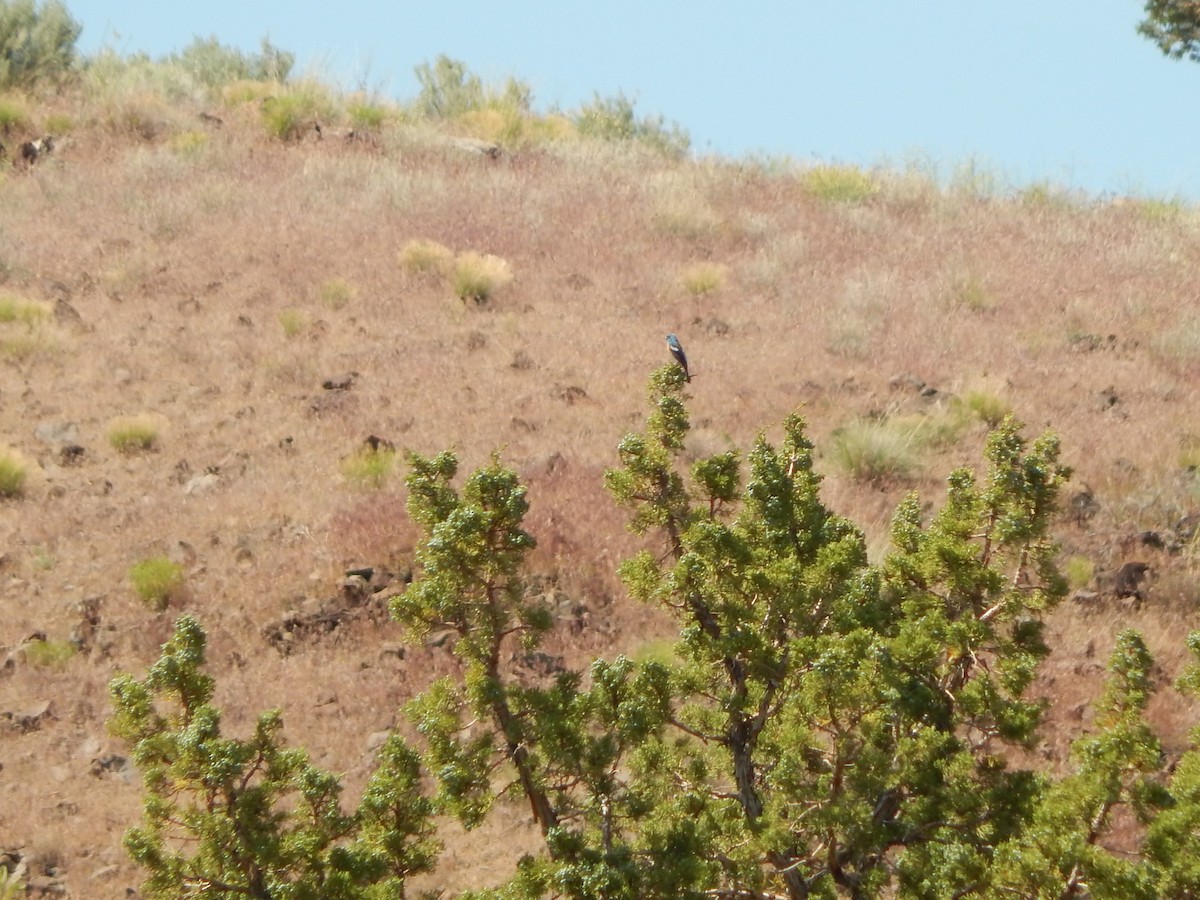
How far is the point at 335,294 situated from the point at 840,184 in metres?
7.84

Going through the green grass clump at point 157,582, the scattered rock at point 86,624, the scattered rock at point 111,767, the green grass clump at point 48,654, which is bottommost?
the scattered rock at point 111,767

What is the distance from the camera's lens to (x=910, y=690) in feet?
16.6

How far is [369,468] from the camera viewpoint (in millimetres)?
10523

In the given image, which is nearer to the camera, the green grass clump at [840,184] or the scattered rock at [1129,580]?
the scattered rock at [1129,580]

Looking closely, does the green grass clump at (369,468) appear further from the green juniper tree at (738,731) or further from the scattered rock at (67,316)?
the green juniper tree at (738,731)

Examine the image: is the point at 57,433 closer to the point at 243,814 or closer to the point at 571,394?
the point at 571,394

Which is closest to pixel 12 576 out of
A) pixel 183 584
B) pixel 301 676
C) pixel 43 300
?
pixel 183 584

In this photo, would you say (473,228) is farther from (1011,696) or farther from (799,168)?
(1011,696)

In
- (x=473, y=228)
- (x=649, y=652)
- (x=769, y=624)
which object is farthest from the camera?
(x=473, y=228)

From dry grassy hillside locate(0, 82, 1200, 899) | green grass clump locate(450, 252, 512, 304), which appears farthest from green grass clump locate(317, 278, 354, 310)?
green grass clump locate(450, 252, 512, 304)

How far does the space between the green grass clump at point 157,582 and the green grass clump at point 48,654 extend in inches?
22.4

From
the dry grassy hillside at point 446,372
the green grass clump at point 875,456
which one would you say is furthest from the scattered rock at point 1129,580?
the green grass clump at point 875,456

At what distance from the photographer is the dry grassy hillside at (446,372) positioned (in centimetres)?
862

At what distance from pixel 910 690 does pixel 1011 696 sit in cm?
51
